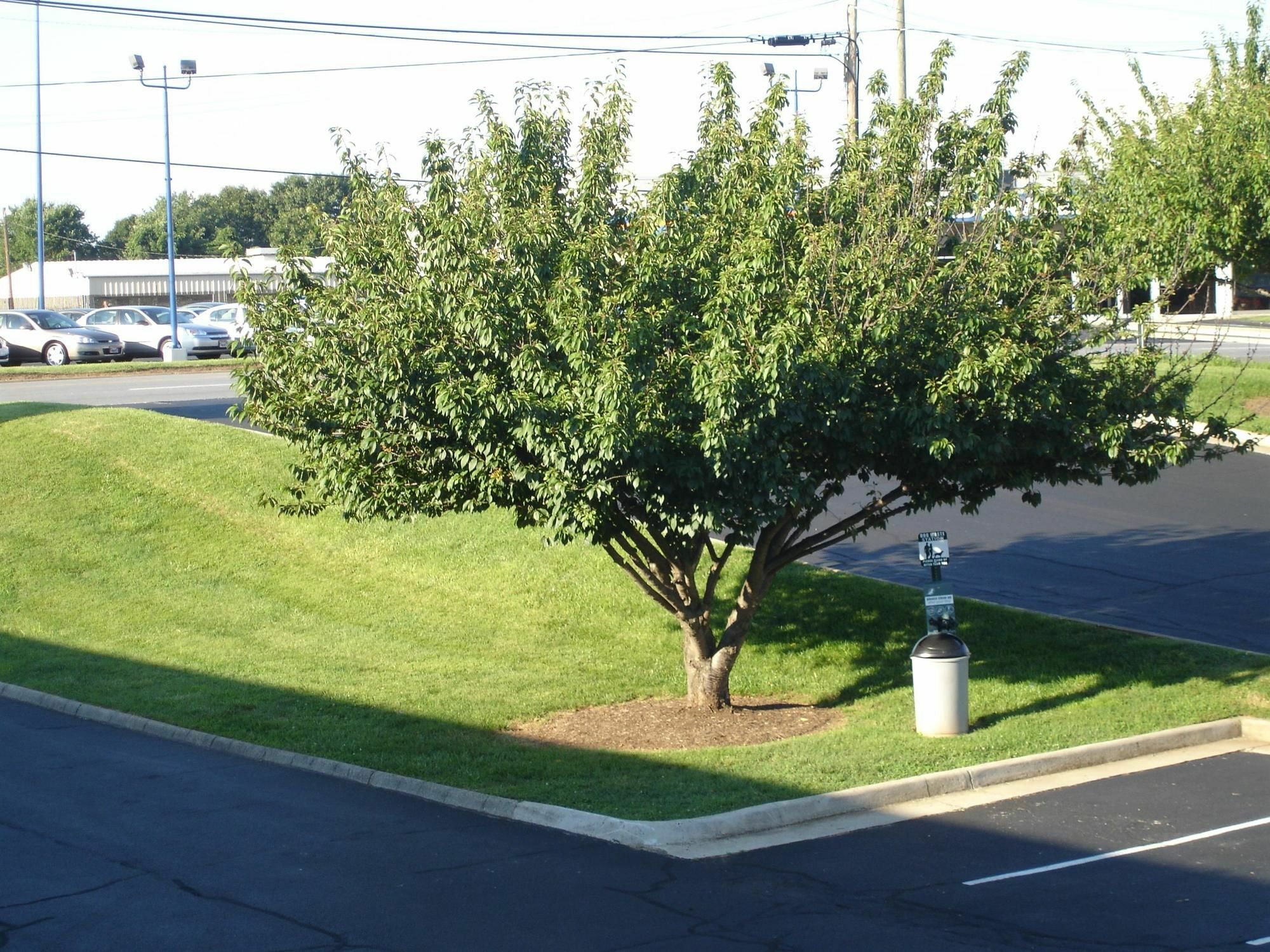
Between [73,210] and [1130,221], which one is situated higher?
[73,210]

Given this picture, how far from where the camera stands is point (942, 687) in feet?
35.6

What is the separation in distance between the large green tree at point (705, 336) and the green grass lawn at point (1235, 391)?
574 inches

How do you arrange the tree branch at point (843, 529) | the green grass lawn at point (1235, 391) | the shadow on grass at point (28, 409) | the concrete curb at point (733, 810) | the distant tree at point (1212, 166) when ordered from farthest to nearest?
the green grass lawn at point (1235, 391) → the shadow on grass at point (28, 409) → the distant tree at point (1212, 166) → the tree branch at point (843, 529) → the concrete curb at point (733, 810)

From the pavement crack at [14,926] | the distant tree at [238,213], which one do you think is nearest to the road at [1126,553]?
the pavement crack at [14,926]

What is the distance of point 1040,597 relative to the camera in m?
15.3

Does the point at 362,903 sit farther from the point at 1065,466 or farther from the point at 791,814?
the point at 1065,466

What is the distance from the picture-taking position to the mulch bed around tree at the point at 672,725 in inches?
448

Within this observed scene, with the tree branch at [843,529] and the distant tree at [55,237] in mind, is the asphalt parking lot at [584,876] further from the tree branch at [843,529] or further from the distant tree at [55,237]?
the distant tree at [55,237]

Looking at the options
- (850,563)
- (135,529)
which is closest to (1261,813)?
(850,563)

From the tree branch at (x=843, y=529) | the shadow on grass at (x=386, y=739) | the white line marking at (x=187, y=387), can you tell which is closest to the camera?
the shadow on grass at (x=386, y=739)

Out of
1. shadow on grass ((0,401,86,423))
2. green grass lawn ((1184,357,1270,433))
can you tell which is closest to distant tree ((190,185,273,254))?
shadow on grass ((0,401,86,423))

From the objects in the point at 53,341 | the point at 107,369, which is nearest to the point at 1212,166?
the point at 107,369

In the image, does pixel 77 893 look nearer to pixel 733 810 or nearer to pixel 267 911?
pixel 267 911

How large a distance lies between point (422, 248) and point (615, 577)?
693cm
